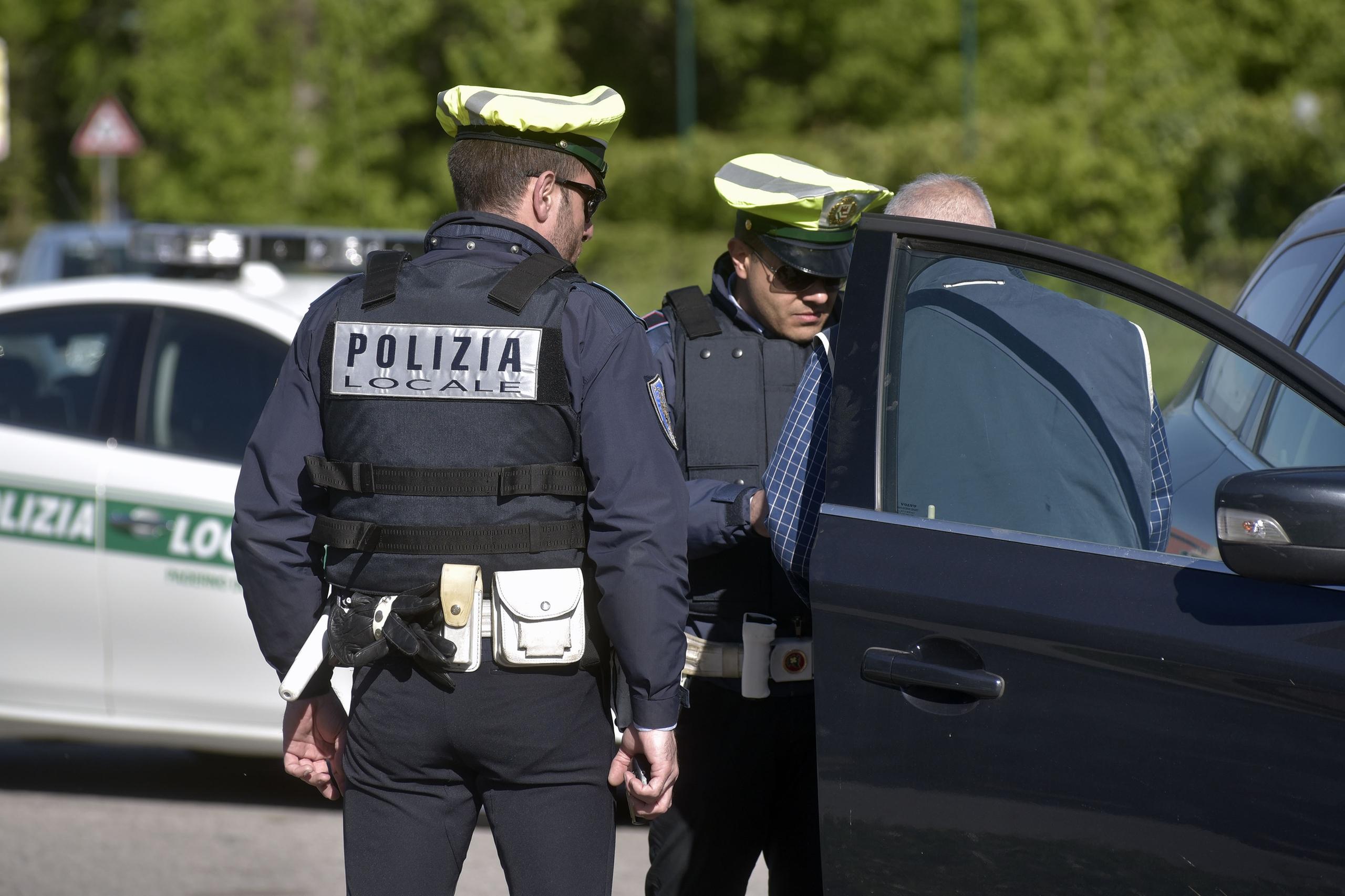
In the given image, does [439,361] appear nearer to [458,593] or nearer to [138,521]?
[458,593]

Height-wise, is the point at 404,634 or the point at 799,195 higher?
the point at 799,195

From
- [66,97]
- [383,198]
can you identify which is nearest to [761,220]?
[383,198]

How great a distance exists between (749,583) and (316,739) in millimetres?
783

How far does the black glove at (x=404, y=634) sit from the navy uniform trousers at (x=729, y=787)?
59 centimetres

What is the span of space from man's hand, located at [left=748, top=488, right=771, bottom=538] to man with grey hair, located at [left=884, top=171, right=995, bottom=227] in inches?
22.4

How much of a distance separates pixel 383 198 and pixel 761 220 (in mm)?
13112

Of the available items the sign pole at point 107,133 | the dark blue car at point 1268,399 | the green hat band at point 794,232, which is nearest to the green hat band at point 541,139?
the green hat band at point 794,232

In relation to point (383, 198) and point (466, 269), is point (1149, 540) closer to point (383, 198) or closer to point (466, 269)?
point (466, 269)

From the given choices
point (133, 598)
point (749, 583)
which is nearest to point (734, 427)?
point (749, 583)

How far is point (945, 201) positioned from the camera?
2689 mm

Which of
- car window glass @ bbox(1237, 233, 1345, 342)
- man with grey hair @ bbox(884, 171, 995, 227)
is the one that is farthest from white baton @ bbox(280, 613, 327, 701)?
car window glass @ bbox(1237, 233, 1345, 342)

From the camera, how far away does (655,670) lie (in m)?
2.23

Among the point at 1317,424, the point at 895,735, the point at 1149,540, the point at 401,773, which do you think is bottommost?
the point at 401,773

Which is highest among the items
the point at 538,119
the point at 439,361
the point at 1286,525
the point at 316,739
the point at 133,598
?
the point at 538,119
